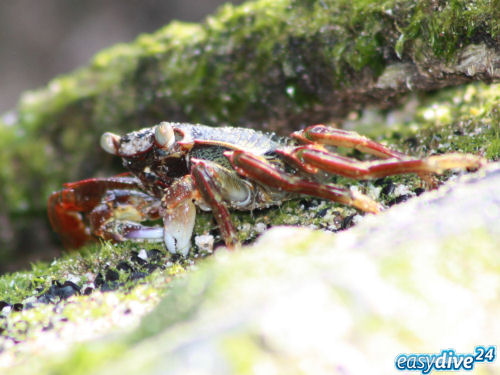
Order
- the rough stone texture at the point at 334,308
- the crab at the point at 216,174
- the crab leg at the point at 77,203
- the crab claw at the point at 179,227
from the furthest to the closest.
A: the crab leg at the point at 77,203
the crab claw at the point at 179,227
the crab at the point at 216,174
the rough stone texture at the point at 334,308

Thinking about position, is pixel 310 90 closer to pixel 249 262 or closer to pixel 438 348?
pixel 249 262

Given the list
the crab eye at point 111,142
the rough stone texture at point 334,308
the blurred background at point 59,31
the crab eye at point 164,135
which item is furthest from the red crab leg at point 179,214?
the blurred background at point 59,31

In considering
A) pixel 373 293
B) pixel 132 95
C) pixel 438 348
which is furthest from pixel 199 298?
pixel 132 95

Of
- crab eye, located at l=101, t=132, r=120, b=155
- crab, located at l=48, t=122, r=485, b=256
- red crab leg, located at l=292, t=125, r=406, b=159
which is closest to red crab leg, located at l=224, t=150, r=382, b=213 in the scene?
crab, located at l=48, t=122, r=485, b=256

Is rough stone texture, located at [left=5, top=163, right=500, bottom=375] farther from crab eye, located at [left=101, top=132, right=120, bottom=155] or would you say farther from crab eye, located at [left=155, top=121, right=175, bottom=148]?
crab eye, located at [left=101, top=132, right=120, bottom=155]

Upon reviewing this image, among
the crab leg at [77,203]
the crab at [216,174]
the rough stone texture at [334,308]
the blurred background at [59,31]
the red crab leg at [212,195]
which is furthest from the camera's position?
the blurred background at [59,31]

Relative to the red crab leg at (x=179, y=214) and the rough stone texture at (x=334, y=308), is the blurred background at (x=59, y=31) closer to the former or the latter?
the red crab leg at (x=179, y=214)

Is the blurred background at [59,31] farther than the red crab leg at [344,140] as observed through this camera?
Yes
